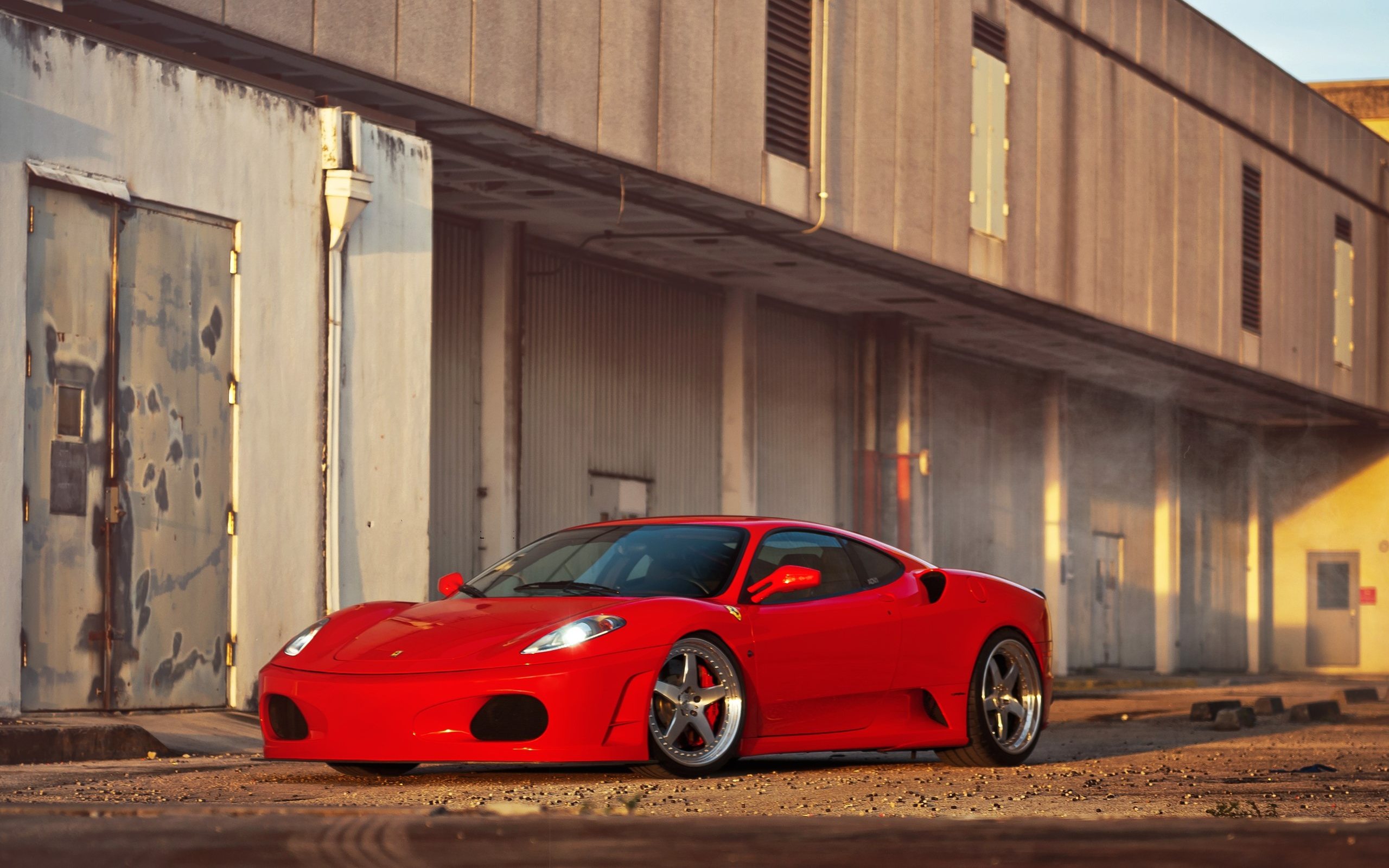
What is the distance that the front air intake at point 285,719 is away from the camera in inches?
308

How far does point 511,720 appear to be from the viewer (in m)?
7.46

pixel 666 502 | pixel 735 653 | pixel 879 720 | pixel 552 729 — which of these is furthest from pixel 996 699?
pixel 666 502

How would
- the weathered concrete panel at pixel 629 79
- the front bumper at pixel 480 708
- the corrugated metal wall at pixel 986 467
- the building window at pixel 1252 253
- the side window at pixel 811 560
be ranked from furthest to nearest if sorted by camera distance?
the building window at pixel 1252 253, the corrugated metal wall at pixel 986 467, the weathered concrete panel at pixel 629 79, the side window at pixel 811 560, the front bumper at pixel 480 708

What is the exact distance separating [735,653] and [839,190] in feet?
38.8

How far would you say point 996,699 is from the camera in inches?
370

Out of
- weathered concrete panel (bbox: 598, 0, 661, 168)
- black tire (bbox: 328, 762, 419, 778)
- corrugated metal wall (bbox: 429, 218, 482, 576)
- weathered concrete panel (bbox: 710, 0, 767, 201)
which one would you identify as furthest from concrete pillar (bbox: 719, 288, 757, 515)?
black tire (bbox: 328, 762, 419, 778)

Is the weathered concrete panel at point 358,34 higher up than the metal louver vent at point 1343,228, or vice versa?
the metal louver vent at point 1343,228

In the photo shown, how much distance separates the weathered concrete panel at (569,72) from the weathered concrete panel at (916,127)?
5322 millimetres

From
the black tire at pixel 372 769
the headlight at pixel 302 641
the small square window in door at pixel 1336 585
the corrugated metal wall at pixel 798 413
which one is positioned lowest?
the small square window in door at pixel 1336 585

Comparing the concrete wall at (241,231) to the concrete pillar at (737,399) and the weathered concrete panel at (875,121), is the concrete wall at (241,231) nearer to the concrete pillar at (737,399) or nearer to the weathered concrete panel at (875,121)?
the weathered concrete panel at (875,121)

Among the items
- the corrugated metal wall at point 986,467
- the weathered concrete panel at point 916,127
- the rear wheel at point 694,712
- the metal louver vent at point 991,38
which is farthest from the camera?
the corrugated metal wall at point 986,467

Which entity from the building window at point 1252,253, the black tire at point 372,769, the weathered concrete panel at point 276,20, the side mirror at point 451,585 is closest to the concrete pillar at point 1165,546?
the building window at point 1252,253

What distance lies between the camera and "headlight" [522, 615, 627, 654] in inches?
299

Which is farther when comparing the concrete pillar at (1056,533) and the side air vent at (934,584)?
the concrete pillar at (1056,533)
